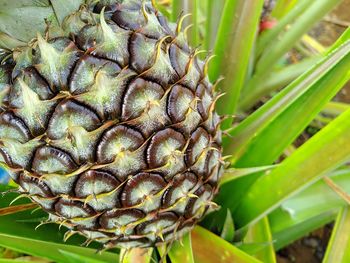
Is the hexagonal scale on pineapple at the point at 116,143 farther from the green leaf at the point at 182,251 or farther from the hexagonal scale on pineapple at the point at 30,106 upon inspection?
the green leaf at the point at 182,251

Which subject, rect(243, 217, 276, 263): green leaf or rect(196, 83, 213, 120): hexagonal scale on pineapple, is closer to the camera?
rect(196, 83, 213, 120): hexagonal scale on pineapple

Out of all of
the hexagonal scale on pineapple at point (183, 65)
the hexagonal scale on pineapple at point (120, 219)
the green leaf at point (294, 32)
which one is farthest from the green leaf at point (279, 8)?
the hexagonal scale on pineapple at point (120, 219)

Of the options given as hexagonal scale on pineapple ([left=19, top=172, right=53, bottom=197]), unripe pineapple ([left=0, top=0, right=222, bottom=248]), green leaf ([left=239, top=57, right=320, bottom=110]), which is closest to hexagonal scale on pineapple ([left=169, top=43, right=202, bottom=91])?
unripe pineapple ([left=0, top=0, right=222, bottom=248])

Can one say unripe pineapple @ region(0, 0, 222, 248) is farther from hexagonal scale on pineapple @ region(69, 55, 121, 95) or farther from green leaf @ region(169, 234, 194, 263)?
green leaf @ region(169, 234, 194, 263)

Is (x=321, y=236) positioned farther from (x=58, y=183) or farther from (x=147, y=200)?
(x=58, y=183)

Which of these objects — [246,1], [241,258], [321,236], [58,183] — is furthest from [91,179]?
[321,236]
